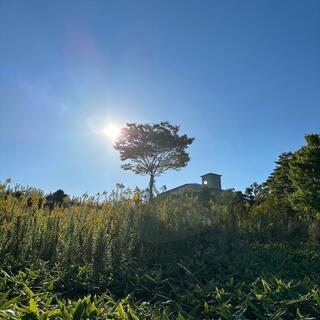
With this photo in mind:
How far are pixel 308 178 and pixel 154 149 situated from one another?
1477 centimetres

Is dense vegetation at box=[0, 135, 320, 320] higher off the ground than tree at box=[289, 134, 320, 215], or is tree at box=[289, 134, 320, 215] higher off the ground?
tree at box=[289, 134, 320, 215]

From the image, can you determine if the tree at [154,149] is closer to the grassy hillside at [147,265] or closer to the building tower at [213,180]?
the building tower at [213,180]

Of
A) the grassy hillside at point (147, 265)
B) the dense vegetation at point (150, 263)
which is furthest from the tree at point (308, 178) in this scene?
the grassy hillside at point (147, 265)

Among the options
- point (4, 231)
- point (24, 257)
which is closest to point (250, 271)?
point (24, 257)

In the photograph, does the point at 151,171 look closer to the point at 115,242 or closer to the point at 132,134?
the point at 132,134

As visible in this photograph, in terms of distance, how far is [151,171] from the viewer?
22531mm

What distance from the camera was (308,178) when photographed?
8625 mm

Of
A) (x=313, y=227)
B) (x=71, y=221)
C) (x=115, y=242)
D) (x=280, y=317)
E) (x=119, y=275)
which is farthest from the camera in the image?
(x=313, y=227)

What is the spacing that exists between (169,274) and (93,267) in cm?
72

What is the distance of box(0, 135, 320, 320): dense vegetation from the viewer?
183 cm

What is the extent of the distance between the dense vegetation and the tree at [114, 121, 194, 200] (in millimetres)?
17200

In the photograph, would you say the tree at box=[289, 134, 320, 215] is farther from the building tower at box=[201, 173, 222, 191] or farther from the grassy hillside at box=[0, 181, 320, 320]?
the building tower at box=[201, 173, 222, 191]

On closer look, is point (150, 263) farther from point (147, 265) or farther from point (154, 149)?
point (154, 149)

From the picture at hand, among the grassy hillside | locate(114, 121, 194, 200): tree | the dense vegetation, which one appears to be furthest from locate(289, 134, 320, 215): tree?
locate(114, 121, 194, 200): tree
